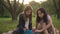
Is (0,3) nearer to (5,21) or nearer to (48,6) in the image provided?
(5,21)

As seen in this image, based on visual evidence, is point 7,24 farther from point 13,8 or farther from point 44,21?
point 44,21

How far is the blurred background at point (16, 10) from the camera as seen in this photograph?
6.28ft

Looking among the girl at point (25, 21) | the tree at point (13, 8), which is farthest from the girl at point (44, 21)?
the tree at point (13, 8)

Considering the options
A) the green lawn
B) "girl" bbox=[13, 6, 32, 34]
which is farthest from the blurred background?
"girl" bbox=[13, 6, 32, 34]

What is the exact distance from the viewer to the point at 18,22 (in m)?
1.80

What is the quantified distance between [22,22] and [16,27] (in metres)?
0.16

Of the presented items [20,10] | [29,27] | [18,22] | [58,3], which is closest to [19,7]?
[20,10]

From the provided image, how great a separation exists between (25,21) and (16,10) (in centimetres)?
31

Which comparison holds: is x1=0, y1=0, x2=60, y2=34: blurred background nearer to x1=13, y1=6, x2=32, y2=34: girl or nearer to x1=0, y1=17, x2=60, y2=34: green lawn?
x1=0, y1=17, x2=60, y2=34: green lawn

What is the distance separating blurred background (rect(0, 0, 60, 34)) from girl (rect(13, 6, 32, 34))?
0.18m

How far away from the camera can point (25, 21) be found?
1700mm

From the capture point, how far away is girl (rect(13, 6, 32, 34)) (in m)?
1.68

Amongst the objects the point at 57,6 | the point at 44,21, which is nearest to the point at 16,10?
the point at 44,21

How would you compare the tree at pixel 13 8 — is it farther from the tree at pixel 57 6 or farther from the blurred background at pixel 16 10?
the tree at pixel 57 6
